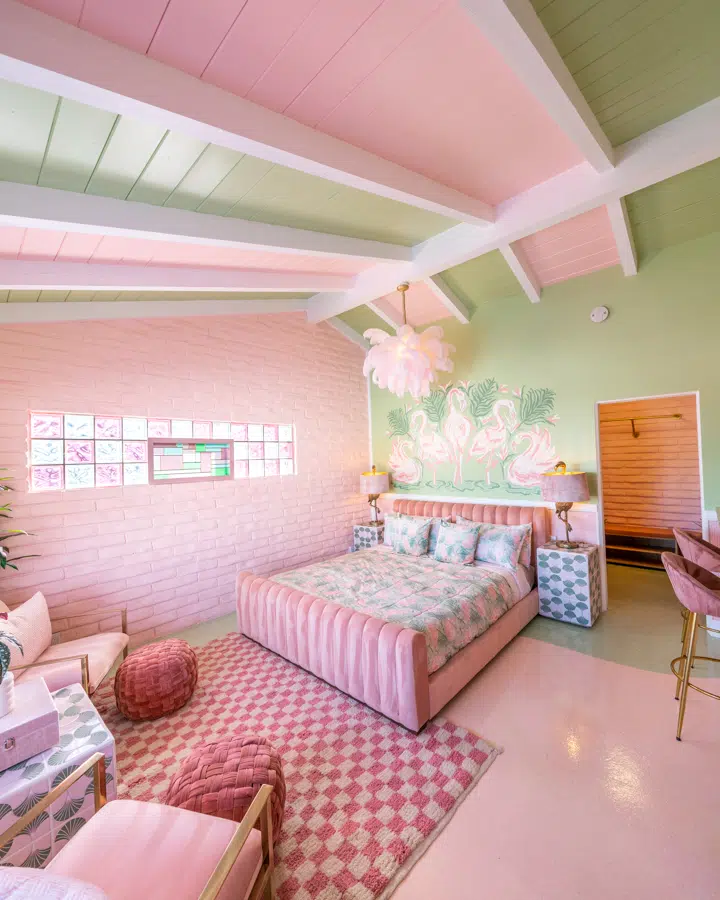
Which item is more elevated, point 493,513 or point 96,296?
point 96,296

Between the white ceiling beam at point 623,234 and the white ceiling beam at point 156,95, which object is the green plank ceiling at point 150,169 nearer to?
the white ceiling beam at point 156,95

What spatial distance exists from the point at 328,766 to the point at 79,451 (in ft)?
9.92

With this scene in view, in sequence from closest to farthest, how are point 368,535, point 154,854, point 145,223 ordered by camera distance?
point 154,854, point 145,223, point 368,535

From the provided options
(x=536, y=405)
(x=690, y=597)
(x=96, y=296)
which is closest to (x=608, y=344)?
(x=536, y=405)

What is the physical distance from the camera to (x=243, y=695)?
2.68 m

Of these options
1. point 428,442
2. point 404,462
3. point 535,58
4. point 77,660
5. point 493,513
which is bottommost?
point 77,660

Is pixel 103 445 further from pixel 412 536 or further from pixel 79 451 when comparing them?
pixel 412 536

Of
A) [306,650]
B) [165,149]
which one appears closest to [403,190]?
[165,149]

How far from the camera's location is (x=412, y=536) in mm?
4098

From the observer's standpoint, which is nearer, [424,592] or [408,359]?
[424,592]

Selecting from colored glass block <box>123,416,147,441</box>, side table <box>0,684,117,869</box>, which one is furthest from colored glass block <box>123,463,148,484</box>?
side table <box>0,684,117,869</box>

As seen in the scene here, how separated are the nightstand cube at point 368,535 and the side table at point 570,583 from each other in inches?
78.6

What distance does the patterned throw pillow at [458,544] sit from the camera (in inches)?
145

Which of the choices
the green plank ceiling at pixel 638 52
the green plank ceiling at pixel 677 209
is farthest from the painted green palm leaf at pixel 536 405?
the green plank ceiling at pixel 638 52
